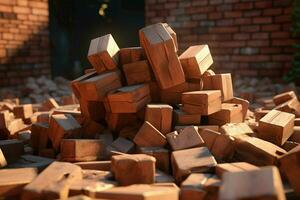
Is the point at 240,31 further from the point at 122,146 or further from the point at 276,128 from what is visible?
the point at 122,146

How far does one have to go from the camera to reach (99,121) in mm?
2826

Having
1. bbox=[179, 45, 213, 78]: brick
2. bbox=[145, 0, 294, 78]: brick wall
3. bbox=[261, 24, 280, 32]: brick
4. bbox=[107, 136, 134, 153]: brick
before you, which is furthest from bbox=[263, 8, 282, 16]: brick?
bbox=[107, 136, 134, 153]: brick

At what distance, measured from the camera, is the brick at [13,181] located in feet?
5.85

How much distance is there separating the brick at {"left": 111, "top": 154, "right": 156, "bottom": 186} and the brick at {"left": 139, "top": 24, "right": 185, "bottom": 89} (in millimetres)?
943

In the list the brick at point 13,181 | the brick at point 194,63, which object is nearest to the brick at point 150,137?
the brick at point 194,63

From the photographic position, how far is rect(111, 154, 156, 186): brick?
1819 mm

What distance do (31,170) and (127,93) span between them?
0.85 metres

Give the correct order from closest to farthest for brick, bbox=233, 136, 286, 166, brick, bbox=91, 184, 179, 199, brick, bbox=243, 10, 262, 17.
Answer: brick, bbox=91, 184, 179, 199
brick, bbox=233, 136, 286, 166
brick, bbox=243, 10, 262, 17

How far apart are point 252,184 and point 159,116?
1.28 metres

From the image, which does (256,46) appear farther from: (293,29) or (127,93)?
(127,93)

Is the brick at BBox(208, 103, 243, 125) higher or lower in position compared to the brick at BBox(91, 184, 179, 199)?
higher

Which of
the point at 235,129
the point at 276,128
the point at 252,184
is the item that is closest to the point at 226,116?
the point at 235,129

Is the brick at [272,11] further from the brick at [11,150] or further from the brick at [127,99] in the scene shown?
the brick at [11,150]

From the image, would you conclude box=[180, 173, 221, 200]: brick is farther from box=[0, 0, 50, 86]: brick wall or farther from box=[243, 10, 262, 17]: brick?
box=[0, 0, 50, 86]: brick wall
